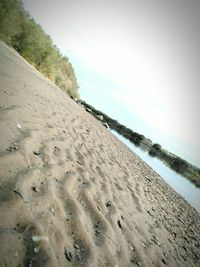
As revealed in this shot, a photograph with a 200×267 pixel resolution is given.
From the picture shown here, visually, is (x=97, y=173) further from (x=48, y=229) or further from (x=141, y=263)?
(x=48, y=229)

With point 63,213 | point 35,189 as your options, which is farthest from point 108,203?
point 35,189

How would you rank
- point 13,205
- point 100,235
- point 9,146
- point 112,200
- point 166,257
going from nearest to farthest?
Answer: point 13,205
point 100,235
point 9,146
point 166,257
point 112,200

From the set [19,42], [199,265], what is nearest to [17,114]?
[199,265]

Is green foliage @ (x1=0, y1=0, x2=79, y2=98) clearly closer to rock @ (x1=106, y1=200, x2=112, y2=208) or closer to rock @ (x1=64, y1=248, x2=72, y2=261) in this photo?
rock @ (x1=106, y1=200, x2=112, y2=208)

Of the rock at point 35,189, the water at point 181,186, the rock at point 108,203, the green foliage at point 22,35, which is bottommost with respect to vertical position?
the water at point 181,186

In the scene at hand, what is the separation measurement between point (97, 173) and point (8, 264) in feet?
15.0

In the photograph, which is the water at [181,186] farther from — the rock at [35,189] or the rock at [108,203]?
the rock at [35,189]

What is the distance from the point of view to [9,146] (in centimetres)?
486

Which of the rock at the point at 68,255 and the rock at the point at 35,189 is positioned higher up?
the rock at the point at 35,189

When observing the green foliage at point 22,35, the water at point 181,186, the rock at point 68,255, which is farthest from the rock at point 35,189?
the green foliage at point 22,35

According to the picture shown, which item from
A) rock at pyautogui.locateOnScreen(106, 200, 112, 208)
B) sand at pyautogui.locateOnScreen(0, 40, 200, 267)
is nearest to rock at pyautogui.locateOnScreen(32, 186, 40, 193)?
sand at pyautogui.locateOnScreen(0, 40, 200, 267)

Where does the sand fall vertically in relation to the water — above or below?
above

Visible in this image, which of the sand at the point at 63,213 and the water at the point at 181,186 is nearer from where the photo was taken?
the sand at the point at 63,213

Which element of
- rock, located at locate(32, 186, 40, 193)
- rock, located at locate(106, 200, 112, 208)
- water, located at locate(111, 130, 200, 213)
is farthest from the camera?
water, located at locate(111, 130, 200, 213)
